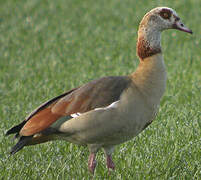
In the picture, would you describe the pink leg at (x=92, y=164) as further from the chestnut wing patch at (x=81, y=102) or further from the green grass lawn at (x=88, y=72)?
the chestnut wing patch at (x=81, y=102)

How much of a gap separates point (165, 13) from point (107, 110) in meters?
1.26

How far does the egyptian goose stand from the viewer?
4996 mm

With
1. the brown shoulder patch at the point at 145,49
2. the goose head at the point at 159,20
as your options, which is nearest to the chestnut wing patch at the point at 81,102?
the brown shoulder patch at the point at 145,49

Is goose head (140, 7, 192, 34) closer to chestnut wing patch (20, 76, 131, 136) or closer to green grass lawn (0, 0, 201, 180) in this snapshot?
chestnut wing patch (20, 76, 131, 136)

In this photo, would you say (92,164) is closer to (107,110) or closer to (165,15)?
(107,110)

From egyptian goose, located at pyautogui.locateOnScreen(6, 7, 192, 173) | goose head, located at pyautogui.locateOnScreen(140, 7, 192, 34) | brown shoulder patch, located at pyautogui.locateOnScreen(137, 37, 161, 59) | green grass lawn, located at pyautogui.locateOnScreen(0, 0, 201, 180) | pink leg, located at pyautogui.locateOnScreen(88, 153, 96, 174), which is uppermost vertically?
goose head, located at pyautogui.locateOnScreen(140, 7, 192, 34)

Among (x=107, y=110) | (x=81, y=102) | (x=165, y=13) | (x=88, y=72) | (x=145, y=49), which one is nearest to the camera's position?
(x=107, y=110)

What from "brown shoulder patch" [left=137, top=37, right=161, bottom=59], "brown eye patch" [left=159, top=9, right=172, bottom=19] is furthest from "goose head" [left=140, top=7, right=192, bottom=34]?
"brown shoulder patch" [left=137, top=37, right=161, bottom=59]

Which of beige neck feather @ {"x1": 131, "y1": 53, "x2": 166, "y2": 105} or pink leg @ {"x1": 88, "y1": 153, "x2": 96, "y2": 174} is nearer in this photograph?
beige neck feather @ {"x1": 131, "y1": 53, "x2": 166, "y2": 105}

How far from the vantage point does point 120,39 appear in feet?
40.9

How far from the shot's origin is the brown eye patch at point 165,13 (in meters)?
5.49

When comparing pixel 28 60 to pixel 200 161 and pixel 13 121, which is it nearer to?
pixel 13 121

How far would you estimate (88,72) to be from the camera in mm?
9789

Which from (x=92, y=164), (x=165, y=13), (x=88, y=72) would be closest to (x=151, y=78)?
(x=165, y=13)
